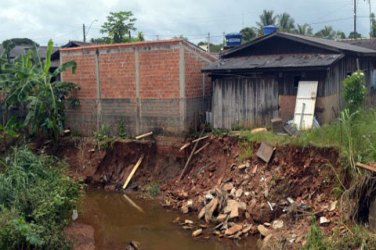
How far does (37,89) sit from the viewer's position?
51.1ft

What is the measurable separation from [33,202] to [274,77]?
8.14 metres

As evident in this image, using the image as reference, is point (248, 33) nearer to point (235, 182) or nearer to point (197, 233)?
point (235, 182)

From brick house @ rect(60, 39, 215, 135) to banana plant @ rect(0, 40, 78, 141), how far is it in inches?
30.5

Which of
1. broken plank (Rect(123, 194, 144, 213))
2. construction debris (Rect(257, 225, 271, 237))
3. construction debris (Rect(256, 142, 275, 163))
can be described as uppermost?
construction debris (Rect(256, 142, 275, 163))

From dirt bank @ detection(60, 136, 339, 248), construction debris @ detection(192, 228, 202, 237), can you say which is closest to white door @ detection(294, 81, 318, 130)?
dirt bank @ detection(60, 136, 339, 248)

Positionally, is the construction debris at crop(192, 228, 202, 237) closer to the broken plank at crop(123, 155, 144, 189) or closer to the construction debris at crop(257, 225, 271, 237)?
the construction debris at crop(257, 225, 271, 237)

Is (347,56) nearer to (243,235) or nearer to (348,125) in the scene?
(348,125)

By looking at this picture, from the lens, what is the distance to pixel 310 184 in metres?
10.7

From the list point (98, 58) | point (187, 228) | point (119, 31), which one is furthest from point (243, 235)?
point (119, 31)

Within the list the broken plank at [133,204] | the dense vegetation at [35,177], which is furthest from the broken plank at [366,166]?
the broken plank at [133,204]

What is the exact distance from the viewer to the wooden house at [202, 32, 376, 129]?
13.0 meters

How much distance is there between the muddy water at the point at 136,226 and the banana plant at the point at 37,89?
3.13 meters

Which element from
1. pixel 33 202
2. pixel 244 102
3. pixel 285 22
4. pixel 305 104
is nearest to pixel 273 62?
pixel 244 102

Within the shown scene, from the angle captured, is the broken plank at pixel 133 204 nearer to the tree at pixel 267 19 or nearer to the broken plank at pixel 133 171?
the broken plank at pixel 133 171
